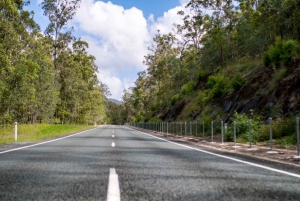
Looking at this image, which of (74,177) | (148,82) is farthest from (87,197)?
(148,82)

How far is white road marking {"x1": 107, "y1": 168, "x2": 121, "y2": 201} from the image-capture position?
3312mm

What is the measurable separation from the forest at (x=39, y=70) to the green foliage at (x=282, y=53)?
56.8 ft

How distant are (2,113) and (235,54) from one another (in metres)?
26.8

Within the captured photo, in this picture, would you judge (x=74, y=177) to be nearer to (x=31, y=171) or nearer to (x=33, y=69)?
(x=31, y=171)

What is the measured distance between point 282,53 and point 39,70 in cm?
2486

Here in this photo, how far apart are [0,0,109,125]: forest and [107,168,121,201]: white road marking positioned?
54.5 feet

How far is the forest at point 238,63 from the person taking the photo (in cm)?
1686

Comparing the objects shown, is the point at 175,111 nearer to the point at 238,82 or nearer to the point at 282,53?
the point at 238,82

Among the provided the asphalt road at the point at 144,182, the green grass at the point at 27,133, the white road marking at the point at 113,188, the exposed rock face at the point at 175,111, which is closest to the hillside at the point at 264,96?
the exposed rock face at the point at 175,111

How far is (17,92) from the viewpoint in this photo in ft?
75.9

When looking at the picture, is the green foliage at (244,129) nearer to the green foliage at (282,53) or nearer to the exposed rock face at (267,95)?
the exposed rock face at (267,95)

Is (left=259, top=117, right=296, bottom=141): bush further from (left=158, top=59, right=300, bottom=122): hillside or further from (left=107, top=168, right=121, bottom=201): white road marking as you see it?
(left=107, top=168, right=121, bottom=201): white road marking

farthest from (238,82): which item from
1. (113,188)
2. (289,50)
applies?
(113,188)

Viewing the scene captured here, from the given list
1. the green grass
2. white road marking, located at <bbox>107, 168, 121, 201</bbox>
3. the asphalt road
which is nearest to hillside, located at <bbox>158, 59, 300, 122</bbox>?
the asphalt road
